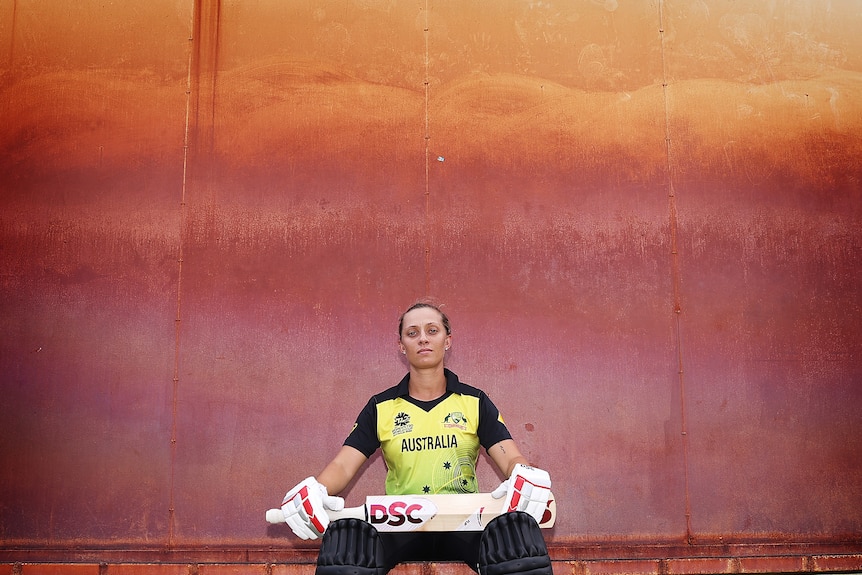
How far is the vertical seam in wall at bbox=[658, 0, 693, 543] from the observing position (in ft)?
11.9

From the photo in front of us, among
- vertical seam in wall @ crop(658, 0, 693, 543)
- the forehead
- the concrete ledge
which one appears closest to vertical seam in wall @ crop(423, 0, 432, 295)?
the forehead

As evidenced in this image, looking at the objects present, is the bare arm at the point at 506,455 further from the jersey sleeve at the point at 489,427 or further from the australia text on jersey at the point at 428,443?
the australia text on jersey at the point at 428,443

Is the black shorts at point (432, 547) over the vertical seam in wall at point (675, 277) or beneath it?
beneath

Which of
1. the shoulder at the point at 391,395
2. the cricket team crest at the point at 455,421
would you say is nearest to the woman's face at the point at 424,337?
the shoulder at the point at 391,395

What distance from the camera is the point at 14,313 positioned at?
3764 millimetres

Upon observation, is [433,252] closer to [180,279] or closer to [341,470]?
[180,279]

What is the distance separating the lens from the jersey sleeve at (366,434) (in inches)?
106

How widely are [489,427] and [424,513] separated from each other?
1.69 ft

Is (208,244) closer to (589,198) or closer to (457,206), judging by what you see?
(457,206)

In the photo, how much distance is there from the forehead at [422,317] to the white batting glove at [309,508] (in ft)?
2.51

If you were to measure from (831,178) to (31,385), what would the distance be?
4.50 metres

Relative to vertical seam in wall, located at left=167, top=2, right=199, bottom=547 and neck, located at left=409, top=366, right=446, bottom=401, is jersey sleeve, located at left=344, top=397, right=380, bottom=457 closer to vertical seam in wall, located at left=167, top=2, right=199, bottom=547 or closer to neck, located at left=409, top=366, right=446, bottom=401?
neck, located at left=409, top=366, right=446, bottom=401

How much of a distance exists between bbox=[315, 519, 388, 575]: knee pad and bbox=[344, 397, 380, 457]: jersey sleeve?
1.62 ft

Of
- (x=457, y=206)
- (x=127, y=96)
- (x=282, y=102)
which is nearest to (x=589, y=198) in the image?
(x=457, y=206)
